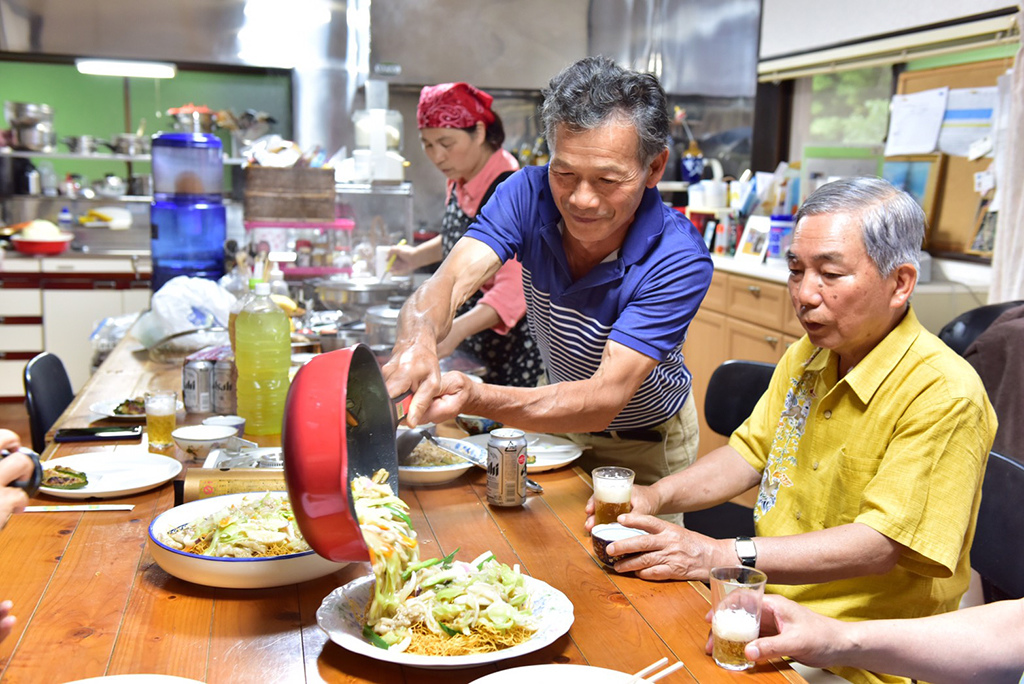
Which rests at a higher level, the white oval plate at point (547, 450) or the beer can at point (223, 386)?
the beer can at point (223, 386)

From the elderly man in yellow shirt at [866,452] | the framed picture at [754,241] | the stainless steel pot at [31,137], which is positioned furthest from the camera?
the stainless steel pot at [31,137]

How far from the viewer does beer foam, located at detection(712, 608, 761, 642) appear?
1174 millimetres

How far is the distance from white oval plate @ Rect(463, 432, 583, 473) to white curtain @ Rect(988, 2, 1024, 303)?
205 cm

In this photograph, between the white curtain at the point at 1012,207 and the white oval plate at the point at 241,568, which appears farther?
the white curtain at the point at 1012,207

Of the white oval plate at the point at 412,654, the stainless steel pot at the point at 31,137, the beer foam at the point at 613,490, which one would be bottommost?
the white oval plate at the point at 412,654

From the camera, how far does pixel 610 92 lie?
1638 mm

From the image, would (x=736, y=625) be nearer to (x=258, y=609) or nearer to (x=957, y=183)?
(x=258, y=609)

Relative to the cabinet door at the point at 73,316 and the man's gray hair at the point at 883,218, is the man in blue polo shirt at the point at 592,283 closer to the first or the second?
the man's gray hair at the point at 883,218

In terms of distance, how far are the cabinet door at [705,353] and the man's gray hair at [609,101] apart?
3204 millimetres

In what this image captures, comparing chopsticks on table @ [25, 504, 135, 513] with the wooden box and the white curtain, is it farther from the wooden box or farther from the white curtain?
the white curtain

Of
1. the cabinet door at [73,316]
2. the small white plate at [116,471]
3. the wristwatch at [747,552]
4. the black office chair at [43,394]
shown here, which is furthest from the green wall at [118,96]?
the wristwatch at [747,552]

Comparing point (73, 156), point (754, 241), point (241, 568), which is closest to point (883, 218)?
point (241, 568)

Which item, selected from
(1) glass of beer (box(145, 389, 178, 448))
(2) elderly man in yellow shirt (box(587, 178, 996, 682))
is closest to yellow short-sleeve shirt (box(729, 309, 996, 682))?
(2) elderly man in yellow shirt (box(587, 178, 996, 682))

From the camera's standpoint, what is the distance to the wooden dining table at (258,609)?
1160 millimetres
